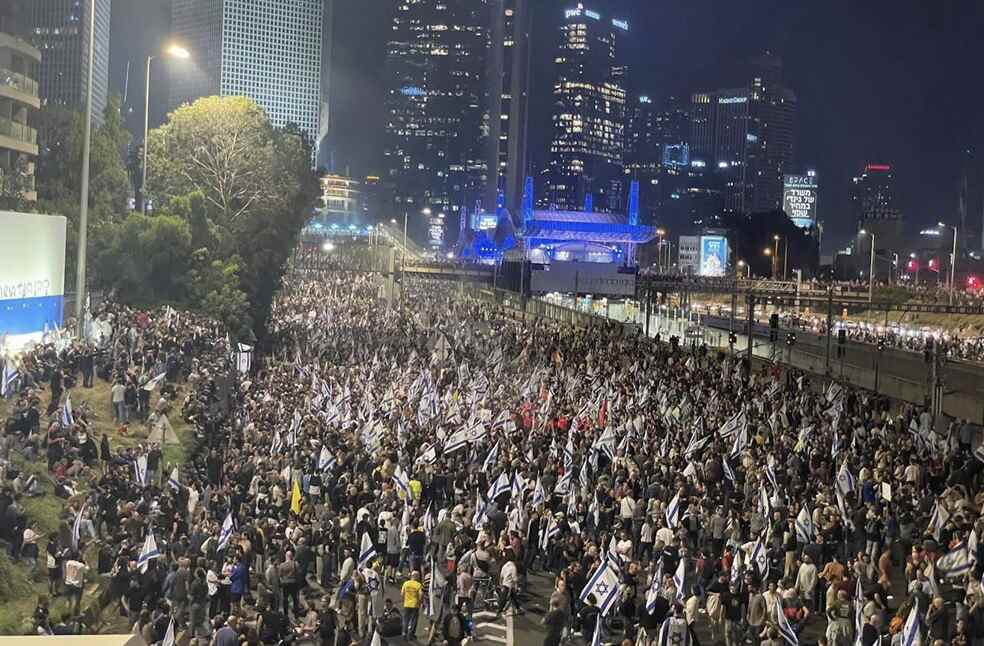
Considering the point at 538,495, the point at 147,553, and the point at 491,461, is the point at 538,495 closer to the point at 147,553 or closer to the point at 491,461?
the point at 491,461

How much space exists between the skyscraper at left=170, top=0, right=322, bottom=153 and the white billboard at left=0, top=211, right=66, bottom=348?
11003 cm

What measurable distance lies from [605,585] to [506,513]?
4.20 m

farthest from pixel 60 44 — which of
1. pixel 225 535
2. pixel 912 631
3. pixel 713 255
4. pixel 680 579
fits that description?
pixel 713 255

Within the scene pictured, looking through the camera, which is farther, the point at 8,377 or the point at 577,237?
the point at 577,237

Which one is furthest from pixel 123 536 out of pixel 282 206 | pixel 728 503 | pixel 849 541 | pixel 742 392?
pixel 282 206

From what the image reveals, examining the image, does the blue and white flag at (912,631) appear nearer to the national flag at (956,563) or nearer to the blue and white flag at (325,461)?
the national flag at (956,563)

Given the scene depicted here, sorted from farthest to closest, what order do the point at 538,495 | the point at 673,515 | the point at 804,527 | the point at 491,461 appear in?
the point at 491,461 < the point at 538,495 < the point at 673,515 < the point at 804,527

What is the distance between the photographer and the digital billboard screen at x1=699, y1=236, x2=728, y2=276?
133m

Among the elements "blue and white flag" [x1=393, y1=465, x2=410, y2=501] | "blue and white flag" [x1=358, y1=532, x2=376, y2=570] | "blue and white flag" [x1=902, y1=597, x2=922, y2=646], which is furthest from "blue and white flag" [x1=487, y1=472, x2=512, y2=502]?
"blue and white flag" [x1=902, y1=597, x2=922, y2=646]

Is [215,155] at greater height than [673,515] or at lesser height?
greater

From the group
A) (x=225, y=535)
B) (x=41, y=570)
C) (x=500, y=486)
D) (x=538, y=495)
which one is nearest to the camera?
(x=225, y=535)

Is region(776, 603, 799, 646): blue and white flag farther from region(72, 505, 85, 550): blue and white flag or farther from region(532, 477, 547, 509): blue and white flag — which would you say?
region(72, 505, 85, 550): blue and white flag

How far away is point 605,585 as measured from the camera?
1280 centimetres

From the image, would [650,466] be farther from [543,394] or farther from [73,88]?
[73,88]
